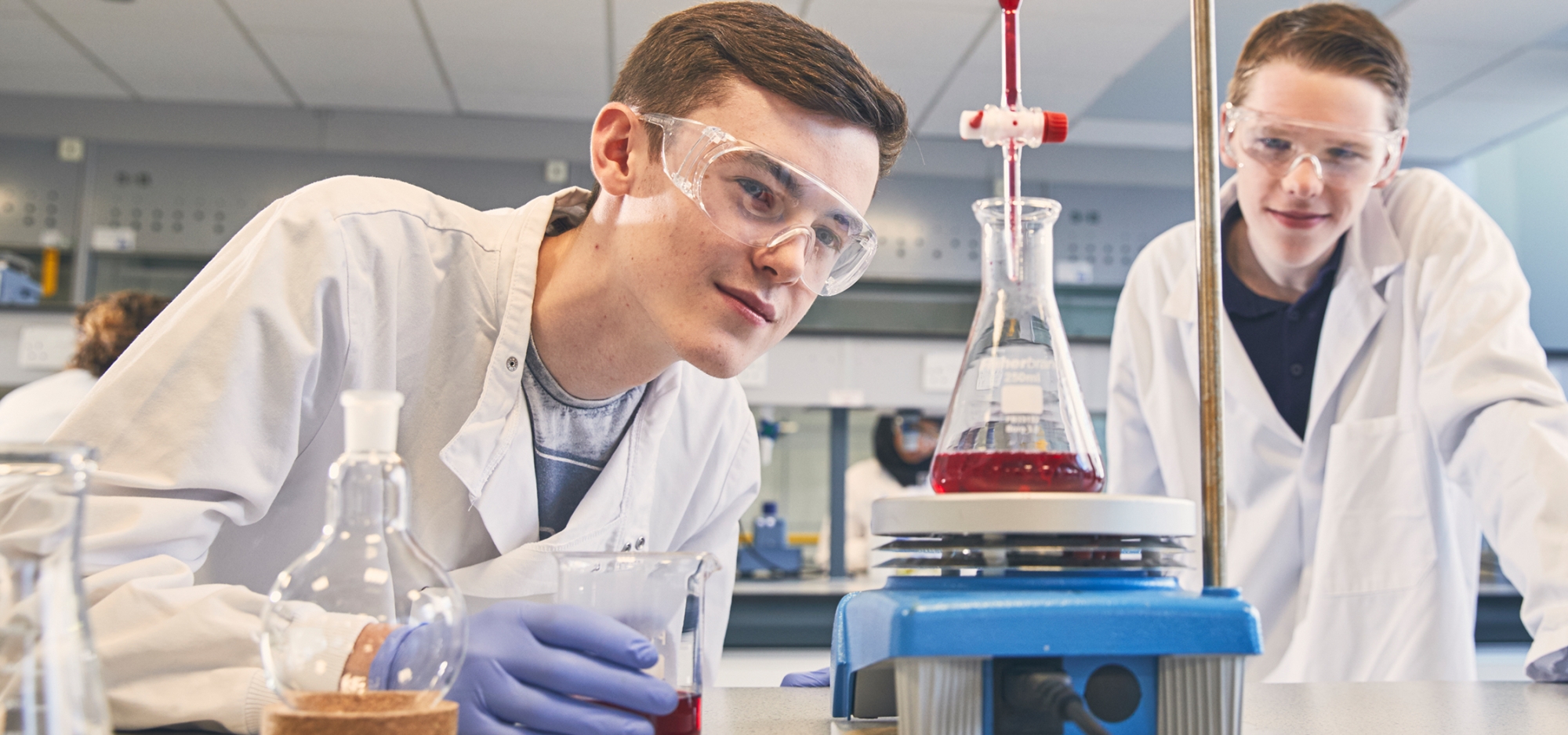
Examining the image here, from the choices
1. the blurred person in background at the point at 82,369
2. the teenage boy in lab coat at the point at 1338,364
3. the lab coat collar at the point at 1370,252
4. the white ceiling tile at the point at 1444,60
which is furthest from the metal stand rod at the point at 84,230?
the white ceiling tile at the point at 1444,60

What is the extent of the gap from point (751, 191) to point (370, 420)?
60cm

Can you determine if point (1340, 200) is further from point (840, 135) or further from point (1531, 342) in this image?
point (840, 135)

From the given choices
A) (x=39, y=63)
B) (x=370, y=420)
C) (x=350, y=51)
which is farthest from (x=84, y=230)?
(x=370, y=420)

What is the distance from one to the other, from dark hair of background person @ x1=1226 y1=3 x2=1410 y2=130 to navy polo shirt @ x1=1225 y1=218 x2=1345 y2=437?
1.17 ft

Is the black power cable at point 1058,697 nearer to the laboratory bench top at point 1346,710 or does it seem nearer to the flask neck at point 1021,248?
the laboratory bench top at point 1346,710

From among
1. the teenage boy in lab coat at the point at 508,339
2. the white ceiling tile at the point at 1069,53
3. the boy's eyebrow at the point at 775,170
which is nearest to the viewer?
the teenage boy in lab coat at the point at 508,339

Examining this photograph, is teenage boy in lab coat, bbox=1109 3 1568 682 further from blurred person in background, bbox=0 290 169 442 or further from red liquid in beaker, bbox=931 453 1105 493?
blurred person in background, bbox=0 290 169 442

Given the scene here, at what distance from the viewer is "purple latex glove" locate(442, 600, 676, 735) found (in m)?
0.67

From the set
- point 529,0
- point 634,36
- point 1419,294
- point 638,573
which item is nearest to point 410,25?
point 529,0

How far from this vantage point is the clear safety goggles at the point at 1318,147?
65.5 inches

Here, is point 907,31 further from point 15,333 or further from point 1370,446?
point 15,333

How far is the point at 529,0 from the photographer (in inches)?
151

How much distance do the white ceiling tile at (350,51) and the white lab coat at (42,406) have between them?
1664 millimetres

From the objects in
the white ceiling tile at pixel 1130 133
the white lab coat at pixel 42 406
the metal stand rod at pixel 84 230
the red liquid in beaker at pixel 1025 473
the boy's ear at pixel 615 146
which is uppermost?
the white ceiling tile at pixel 1130 133
